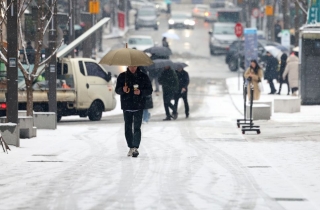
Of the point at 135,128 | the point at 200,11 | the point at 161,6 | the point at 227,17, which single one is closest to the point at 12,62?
the point at 135,128

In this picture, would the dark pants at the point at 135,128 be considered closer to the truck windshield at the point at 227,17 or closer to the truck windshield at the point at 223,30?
the truck windshield at the point at 223,30

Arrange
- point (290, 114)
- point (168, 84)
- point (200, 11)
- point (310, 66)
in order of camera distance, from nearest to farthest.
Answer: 1. point (168, 84)
2. point (290, 114)
3. point (310, 66)
4. point (200, 11)

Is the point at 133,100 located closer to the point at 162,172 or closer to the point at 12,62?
the point at 162,172

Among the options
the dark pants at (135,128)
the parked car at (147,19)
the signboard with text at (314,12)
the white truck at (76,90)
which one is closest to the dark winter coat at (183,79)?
the white truck at (76,90)

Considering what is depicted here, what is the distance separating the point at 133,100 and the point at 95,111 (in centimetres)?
1228

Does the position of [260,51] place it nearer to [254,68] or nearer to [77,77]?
[254,68]

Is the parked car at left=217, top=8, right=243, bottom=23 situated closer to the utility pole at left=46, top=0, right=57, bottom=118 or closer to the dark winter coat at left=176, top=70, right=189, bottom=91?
the dark winter coat at left=176, top=70, right=189, bottom=91

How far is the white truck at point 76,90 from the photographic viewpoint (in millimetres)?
27141

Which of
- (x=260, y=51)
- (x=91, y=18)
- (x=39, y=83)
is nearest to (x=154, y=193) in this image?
(x=39, y=83)

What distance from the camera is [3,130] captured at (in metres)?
18.5

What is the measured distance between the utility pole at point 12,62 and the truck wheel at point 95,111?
9598 mm

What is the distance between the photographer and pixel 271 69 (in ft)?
132

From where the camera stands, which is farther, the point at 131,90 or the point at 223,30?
the point at 223,30

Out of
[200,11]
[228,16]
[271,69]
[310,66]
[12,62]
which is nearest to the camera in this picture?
[12,62]
